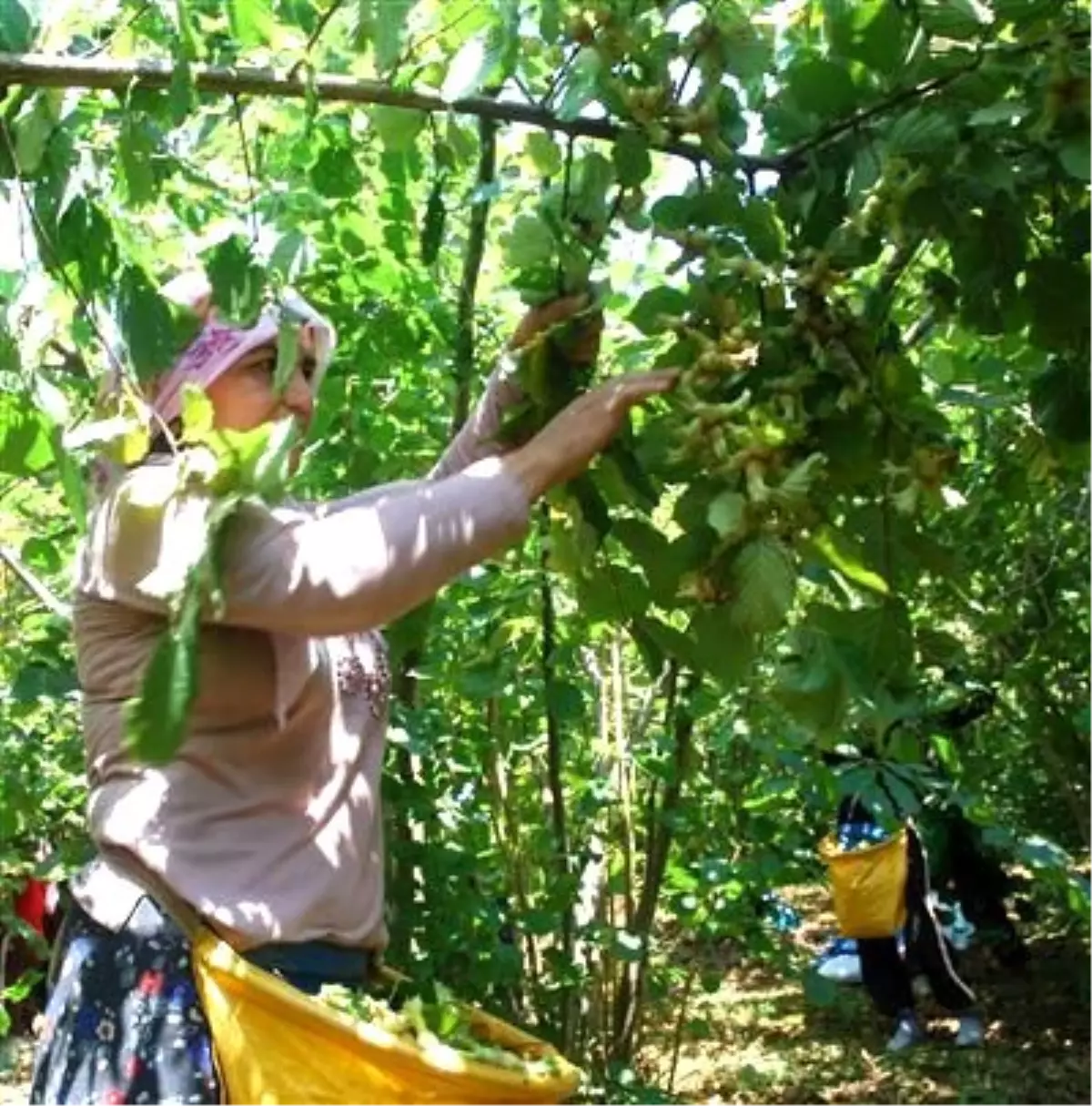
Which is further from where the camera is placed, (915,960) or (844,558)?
(915,960)

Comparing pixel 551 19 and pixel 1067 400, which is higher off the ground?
pixel 551 19

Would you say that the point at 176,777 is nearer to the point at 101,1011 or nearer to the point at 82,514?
the point at 101,1011

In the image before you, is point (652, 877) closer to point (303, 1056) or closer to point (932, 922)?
point (303, 1056)

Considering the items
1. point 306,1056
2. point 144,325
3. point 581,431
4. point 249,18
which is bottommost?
point 306,1056

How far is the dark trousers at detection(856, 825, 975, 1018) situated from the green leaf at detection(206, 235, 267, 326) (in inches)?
184

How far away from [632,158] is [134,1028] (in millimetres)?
859

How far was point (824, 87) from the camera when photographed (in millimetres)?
1413

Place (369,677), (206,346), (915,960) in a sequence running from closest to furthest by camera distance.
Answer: (206,346) < (369,677) < (915,960)

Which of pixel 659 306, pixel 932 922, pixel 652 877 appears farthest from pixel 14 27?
pixel 932 922

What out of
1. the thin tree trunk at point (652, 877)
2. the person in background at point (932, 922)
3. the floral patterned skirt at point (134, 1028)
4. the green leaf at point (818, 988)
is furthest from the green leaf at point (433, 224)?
the person in background at point (932, 922)

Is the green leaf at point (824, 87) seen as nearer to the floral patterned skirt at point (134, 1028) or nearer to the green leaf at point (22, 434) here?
the green leaf at point (22, 434)

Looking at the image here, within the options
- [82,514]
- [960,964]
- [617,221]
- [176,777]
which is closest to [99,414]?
[82,514]

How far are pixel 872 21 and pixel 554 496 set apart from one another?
45 centimetres

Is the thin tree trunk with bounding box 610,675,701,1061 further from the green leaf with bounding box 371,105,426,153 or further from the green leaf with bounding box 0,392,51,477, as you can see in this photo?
the green leaf with bounding box 0,392,51,477
